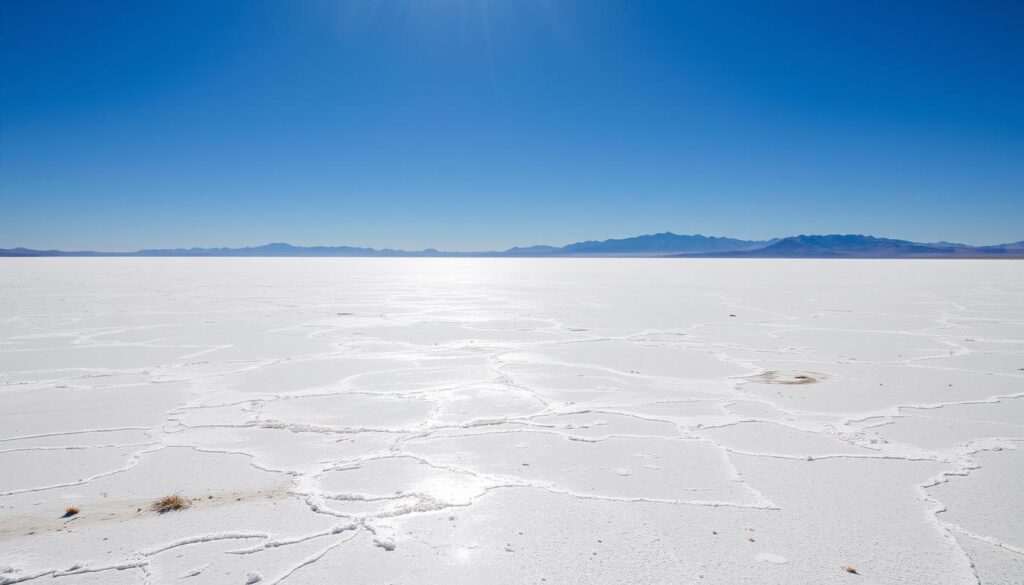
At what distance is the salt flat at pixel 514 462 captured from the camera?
246 centimetres

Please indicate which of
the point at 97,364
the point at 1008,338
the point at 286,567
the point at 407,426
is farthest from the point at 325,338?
the point at 1008,338

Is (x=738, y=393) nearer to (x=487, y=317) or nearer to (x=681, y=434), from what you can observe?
(x=681, y=434)

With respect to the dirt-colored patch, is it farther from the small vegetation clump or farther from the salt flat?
the small vegetation clump

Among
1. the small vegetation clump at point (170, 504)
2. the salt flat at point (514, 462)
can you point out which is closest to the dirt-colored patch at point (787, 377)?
the salt flat at point (514, 462)

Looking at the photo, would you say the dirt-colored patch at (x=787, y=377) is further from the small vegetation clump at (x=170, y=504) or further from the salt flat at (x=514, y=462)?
the small vegetation clump at (x=170, y=504)

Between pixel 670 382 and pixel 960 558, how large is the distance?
3.30 metres

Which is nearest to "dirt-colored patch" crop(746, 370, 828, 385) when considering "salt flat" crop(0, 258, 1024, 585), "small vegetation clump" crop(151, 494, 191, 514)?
"salt flat" crop(0, 258, 1024, 585)

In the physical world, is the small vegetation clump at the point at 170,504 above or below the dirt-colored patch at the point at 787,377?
above

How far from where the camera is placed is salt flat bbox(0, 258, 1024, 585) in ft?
8.09

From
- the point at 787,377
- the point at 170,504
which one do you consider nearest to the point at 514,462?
the point at 170,504

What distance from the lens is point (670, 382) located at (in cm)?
574

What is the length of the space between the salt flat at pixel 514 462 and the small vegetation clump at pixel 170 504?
0.04 meters

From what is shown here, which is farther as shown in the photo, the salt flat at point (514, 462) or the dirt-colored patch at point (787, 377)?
the dirt-colored patch at point (787, 377)

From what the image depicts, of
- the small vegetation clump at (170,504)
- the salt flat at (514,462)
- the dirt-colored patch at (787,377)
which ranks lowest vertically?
the dirt-colored patch at (787,377)
